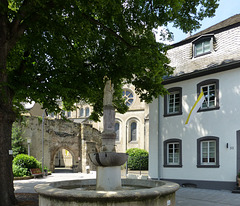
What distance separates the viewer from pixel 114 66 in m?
12.0

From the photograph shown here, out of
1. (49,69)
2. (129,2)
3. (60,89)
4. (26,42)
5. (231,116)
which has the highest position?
(129,2)

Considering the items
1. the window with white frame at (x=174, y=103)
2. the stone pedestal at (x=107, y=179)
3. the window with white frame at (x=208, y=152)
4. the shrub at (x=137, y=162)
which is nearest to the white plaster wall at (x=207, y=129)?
the window with white frame at (x=208, y=152)

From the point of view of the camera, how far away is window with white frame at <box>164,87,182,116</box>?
1711 centimetres

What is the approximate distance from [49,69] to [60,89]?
5.32ft

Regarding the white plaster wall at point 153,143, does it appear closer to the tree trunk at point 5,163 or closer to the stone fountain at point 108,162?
the tree trunk at point 5,163

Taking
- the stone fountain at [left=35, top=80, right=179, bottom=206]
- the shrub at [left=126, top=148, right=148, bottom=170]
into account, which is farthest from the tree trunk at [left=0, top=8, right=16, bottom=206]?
the shrub at [left=126, top=148, right=148, bottom=170]

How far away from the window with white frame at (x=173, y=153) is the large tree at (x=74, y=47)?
492 cm

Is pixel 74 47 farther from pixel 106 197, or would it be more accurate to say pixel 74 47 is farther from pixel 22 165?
pixel 22 165

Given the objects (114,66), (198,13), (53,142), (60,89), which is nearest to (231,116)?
(198,13)

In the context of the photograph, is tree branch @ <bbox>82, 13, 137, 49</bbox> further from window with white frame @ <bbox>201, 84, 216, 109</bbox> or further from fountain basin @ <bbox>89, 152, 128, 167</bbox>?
window with white frame @ <bbox>201, 84, 216, 109</bbox>

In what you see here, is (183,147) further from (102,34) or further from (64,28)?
(64,28)

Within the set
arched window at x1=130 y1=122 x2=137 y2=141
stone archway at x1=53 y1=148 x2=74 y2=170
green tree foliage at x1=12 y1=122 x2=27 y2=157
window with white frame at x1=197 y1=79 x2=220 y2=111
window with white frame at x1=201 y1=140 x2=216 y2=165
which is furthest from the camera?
stone archway at x1=53 y1=148 x2=74 y2=170

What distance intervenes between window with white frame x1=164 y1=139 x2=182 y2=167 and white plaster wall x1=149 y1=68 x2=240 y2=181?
24 cm

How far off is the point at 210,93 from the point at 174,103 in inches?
96.0
